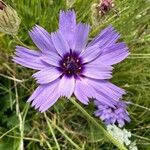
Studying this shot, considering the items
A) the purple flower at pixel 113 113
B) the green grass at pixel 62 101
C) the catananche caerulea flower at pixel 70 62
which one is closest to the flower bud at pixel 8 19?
the catananche caerulea flower at pixel 70 62

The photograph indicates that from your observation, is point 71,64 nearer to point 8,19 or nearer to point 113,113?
point 8,19

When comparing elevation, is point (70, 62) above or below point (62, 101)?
above

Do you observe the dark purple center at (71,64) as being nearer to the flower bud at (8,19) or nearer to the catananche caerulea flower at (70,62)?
the catananche caerulea flower at (70,62)

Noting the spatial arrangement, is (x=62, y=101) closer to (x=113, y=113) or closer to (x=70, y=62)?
(x=113, y=113)

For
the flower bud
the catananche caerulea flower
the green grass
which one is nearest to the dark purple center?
the catananche caerulea flower

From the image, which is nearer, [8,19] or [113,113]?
[8,19]

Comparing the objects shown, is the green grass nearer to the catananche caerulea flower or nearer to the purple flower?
the purple flower

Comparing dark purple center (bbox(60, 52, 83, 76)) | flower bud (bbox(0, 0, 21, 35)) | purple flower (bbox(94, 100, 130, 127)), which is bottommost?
purple flower (bbox(94, 100, 130, 127))

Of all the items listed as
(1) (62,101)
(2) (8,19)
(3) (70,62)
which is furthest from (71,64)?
(1) (62,101)
